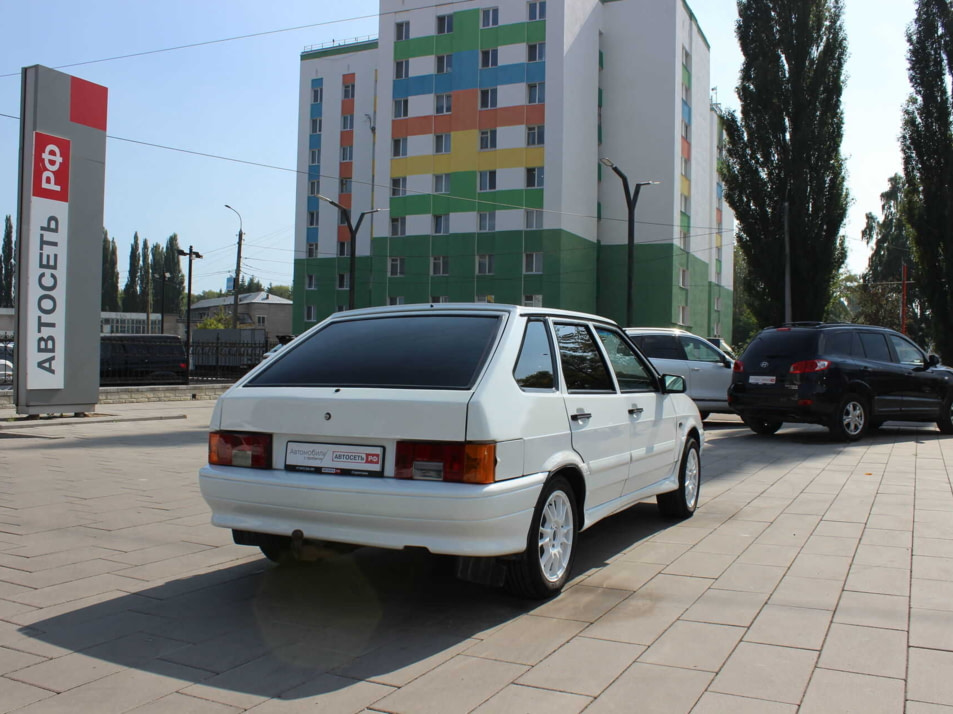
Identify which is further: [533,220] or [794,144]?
[533,220]

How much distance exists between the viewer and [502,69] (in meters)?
43.6

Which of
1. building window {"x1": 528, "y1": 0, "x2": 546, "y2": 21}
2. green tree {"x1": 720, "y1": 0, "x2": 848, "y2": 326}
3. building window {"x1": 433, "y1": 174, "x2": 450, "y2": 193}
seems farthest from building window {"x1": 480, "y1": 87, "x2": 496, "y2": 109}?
green tree {"x1": 720, "y1": 0, "x2": 848, "y2": 326}

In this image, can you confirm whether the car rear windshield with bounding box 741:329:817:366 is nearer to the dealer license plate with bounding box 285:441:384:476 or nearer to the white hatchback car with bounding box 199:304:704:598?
the white hatchback car with bounding box 199:304:704:598

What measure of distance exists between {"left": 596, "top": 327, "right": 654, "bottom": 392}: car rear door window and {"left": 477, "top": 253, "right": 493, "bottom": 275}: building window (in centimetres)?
3856

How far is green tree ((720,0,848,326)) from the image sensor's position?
32.5 m

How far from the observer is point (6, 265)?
79.2 metres

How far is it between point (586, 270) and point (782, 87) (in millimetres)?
15040

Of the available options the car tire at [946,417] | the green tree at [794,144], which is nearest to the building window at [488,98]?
the green tree at [794,144]

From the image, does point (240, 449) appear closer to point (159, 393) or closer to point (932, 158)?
point (159, 393)

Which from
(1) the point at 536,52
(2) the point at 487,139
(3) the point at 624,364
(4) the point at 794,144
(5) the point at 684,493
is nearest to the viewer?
(3) the point at 624,364

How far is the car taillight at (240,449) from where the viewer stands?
4.34 m

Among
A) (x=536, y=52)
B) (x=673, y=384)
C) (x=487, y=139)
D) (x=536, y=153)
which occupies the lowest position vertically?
(x=673, y=384)

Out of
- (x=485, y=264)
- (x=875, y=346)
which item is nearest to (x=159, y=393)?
(x=875, y=346)

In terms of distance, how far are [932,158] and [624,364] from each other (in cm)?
3056
